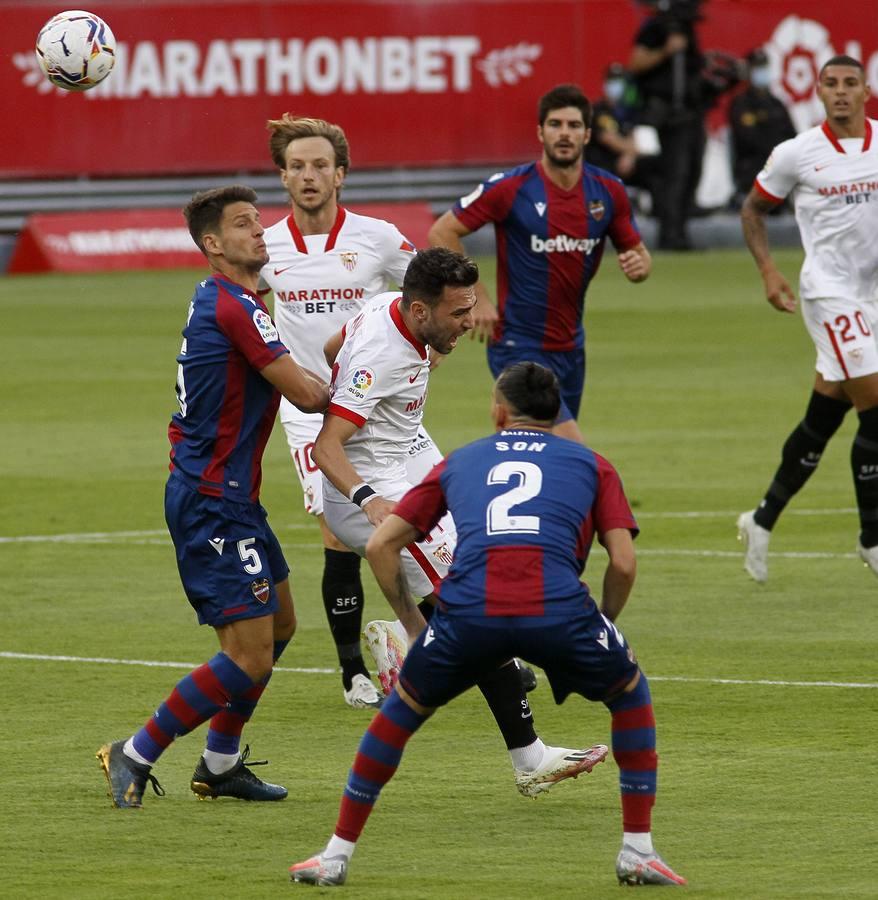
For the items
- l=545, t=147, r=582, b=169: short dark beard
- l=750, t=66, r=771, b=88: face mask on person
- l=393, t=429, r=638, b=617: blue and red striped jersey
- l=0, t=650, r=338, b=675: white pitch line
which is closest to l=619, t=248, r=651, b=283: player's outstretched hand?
l=545, t=147, r=582, b=169: short dark beard

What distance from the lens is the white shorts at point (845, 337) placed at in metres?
11.5

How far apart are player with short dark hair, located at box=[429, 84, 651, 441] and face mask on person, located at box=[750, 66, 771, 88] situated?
20.0m

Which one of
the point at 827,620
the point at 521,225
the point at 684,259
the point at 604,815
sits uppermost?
the point at 521,225

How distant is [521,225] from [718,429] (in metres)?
6.07

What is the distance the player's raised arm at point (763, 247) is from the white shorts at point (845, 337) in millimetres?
204

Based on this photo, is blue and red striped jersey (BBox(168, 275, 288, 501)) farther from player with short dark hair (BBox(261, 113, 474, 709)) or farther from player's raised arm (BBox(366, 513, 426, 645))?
player with short dark hair (BBox(261, 113, 474, 709))

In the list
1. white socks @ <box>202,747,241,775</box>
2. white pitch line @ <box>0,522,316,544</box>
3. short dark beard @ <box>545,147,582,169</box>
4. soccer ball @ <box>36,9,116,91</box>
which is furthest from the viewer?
white pitch line @ <box>0,522,316,544</box>

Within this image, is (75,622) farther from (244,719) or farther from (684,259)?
(684,259)

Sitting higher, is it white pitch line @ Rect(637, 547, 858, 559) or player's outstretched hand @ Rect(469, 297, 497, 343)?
player's outstretched hand @ Rect(469, 297, 497, 343)

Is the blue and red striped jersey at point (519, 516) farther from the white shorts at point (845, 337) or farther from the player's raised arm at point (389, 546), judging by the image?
the white shorts at point (845, 337)

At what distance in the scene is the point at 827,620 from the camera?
10633mm

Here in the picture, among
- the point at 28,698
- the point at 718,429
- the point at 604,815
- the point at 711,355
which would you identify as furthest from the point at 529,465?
the point at 711,355

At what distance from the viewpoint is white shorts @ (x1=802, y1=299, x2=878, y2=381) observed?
37.6 feet

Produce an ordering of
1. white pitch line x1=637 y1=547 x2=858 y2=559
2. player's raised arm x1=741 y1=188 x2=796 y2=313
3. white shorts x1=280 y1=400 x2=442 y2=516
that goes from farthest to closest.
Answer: white pitch line x1=637 y1=547 x2=858 y2=559, player's raised arm x1=741 y1=188 x2=796 y2=313, white shorts x1=280 y1=400 x2=442 y2=516
